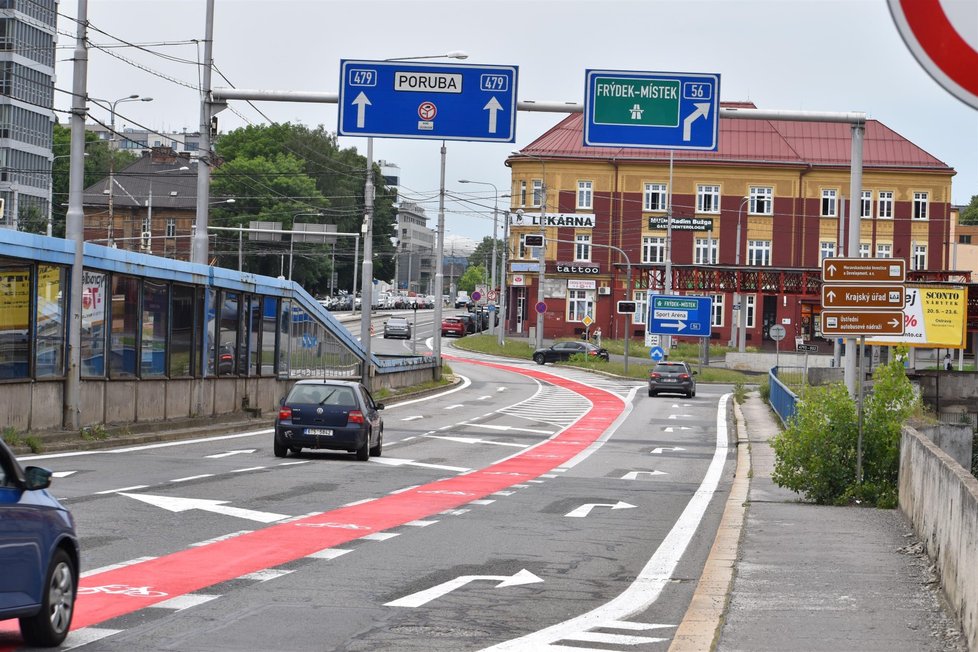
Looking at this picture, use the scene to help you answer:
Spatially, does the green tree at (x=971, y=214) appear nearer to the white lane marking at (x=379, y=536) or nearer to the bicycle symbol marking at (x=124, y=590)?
the white lane marking at (x=379, y=536)

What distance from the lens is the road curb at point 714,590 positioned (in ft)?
28.9

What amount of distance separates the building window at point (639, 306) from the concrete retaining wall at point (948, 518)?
76.9 metres

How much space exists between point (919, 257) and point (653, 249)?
56.1 ft

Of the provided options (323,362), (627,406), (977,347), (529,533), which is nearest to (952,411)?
(977,347)

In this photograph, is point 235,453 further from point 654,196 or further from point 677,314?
Result: point 654,196

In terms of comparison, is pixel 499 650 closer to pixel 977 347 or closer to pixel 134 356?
pixel 134 356

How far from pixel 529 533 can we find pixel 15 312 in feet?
40.4

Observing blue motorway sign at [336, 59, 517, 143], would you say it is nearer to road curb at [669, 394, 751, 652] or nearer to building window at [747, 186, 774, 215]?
road curb at [669, 394, 751, 652]

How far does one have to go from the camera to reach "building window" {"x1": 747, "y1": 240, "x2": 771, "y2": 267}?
306 feet

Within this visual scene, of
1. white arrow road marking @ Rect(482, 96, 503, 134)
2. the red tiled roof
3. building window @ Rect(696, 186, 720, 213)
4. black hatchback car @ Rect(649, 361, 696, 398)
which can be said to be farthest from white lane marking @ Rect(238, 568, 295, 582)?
building window @ Rect(696, 186, 720, 213)

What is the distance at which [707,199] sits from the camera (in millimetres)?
93438

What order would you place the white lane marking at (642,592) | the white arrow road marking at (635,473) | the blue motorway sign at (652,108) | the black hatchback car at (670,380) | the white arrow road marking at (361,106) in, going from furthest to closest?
1. the black hatchback car at (670,380)
2. the white arrow road marking at (635,473)
3. the white arrow road marking at (361,106)
4. the blue motorway sign at (652,108)
5. the white lane marking at (642,592)

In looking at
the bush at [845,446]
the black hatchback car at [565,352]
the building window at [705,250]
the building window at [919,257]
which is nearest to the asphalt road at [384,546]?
the bush at [845,446]

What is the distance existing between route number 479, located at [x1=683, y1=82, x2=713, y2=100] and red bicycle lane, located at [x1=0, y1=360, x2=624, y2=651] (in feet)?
22.3
